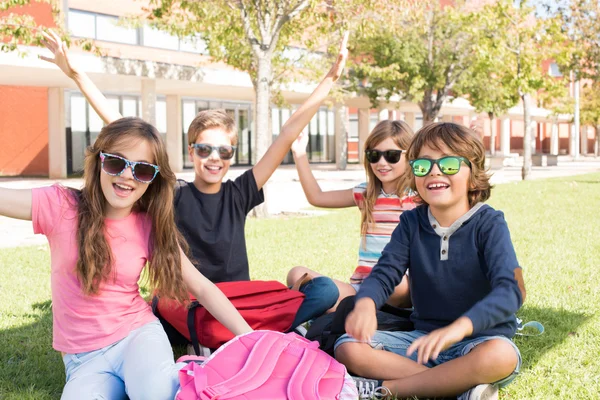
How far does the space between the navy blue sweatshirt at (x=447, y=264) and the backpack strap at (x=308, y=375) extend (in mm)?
345

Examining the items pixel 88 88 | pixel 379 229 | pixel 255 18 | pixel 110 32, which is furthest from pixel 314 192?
pixel 110 32

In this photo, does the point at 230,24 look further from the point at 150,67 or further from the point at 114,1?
the point at 114,1

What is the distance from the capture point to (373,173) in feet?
15.1

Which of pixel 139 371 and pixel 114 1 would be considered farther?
pixel 114 1

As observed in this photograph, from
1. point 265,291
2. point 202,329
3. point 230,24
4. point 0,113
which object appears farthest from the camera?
point 0,113

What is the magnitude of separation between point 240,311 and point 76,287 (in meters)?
0.93

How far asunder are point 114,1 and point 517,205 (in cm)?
2050

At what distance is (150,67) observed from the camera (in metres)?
20.9

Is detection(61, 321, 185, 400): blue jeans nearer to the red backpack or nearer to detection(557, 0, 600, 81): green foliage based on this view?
the red backpack

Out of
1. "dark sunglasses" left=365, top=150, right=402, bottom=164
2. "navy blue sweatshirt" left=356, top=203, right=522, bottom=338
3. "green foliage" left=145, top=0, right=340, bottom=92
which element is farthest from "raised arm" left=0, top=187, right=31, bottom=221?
"green foliage" left=145, top=0, right=340, bottom=92

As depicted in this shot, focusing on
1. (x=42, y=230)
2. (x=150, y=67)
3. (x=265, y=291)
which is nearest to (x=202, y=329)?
(x=265, y=291)

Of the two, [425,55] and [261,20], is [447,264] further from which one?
[425,55]

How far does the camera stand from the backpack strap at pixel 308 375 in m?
2.84

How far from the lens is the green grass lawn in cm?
369
